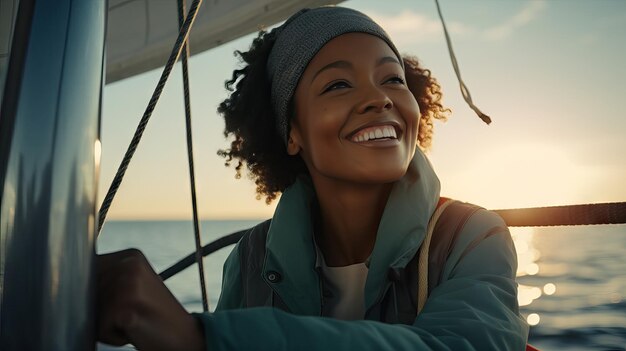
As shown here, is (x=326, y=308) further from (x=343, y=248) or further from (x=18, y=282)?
(x=18, y=282)

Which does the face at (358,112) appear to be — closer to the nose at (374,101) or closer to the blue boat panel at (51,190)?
the nose at (374,101)

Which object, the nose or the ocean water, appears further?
the ocean water

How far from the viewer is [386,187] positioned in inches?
61.5

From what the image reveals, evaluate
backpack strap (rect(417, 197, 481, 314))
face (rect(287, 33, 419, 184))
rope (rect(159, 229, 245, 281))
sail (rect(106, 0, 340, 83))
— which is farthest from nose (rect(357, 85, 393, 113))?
sail (rect(106, 0, 340, 83))

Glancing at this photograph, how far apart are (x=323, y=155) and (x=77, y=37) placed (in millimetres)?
992

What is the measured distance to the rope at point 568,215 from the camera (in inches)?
68.0

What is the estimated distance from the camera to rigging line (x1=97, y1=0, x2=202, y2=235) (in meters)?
0.84

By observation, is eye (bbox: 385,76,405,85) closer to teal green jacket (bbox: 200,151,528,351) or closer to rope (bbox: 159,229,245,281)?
teal green jacket (bbox: 200,151,528,351)

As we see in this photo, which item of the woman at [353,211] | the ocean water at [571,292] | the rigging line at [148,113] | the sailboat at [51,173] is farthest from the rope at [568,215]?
the sailboat at [51,173]

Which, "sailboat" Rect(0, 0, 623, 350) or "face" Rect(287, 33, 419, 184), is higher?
"face" Rect(287, 33, 419, 184)

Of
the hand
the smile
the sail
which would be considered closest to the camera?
the hand

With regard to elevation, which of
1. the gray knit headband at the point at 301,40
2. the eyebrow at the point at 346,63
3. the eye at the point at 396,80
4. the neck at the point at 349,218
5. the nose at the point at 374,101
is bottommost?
the neck at the point at 349,218

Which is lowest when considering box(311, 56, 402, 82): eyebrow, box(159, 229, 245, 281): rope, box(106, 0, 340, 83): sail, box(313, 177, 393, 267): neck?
box(313, 177, 393, 267): neck

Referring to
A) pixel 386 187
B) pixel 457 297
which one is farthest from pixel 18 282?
pixel 386 187
